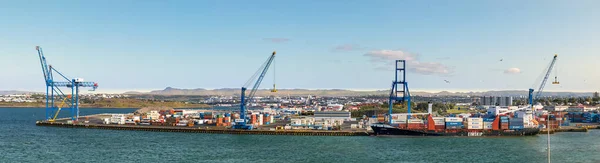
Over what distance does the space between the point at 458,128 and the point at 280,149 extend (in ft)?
40.7

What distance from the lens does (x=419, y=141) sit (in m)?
25.7

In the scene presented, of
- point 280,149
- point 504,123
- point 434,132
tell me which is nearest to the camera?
point 280,149

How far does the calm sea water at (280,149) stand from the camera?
18.9 meters

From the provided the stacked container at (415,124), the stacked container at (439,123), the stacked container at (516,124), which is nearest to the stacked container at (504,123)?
the stacked container at (516,124)

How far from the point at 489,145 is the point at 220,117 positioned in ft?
59.9

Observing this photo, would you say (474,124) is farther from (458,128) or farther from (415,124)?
(415,124)

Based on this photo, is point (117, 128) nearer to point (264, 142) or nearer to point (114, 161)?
point (264, 142)

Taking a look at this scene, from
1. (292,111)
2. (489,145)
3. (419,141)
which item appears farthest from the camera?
(292,111)

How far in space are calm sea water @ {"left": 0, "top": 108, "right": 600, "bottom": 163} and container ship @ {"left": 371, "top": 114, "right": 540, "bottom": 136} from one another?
1.20 metres

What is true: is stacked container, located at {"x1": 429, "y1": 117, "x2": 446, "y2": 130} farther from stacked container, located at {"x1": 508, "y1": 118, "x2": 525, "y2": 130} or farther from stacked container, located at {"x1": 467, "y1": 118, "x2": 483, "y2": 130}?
stacked container, located at {"x1": 508, "y1": 118, "x2": 525, "y2": 130}

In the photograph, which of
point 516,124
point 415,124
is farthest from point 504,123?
point 415,124

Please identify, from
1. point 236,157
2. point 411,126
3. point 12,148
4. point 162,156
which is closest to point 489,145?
point 411,126

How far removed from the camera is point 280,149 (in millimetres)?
21859

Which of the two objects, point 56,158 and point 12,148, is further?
point 12,148
